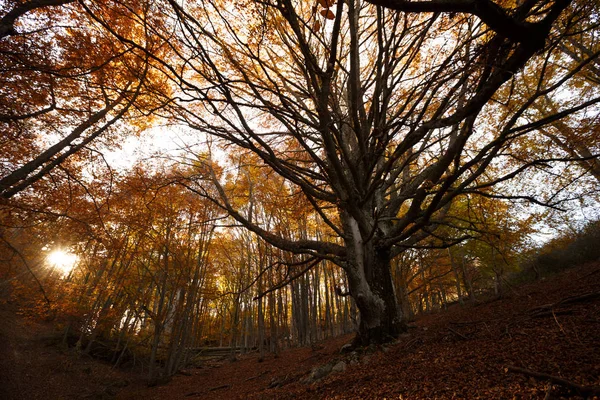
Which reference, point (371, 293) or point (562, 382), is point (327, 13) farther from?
point (371, 293)

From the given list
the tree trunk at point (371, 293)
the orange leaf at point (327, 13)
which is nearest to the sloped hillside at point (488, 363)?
the tree trunk at point (371, 293)

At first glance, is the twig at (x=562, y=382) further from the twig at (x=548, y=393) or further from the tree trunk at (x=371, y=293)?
the tree trunk at (x=371, y=293)

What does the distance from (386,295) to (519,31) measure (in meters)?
3.92

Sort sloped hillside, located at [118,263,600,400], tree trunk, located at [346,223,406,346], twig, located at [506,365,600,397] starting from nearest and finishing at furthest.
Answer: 1. twig, located at [506,365,600,397]
2. sloped hillside, located at [118,263,600,400]
3. tree trunk, located at [346,223,406,346]

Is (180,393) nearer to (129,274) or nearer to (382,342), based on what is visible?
(129,274)

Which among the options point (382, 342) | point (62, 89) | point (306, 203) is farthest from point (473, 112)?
point (62, 89)

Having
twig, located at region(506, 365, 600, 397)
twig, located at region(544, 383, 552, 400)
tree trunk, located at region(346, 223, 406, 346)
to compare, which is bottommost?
twig, located at region(544, 383, 552, 400)

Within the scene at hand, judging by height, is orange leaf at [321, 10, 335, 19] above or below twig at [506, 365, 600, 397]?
above

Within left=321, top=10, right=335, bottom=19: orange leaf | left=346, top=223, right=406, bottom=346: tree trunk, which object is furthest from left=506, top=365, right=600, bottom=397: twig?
left=321, top=10, right=335, bottom=19: orange leaf

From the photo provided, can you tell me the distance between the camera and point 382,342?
3.98m

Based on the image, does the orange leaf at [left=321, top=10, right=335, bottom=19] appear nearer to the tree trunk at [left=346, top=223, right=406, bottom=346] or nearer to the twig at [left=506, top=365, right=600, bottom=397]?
the twig at [left=506, top=365, right=600, bottom=397]

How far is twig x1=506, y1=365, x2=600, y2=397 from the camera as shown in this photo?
139 cm

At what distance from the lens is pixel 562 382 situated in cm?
154

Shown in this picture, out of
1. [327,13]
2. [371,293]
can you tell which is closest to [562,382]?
[371,293]
